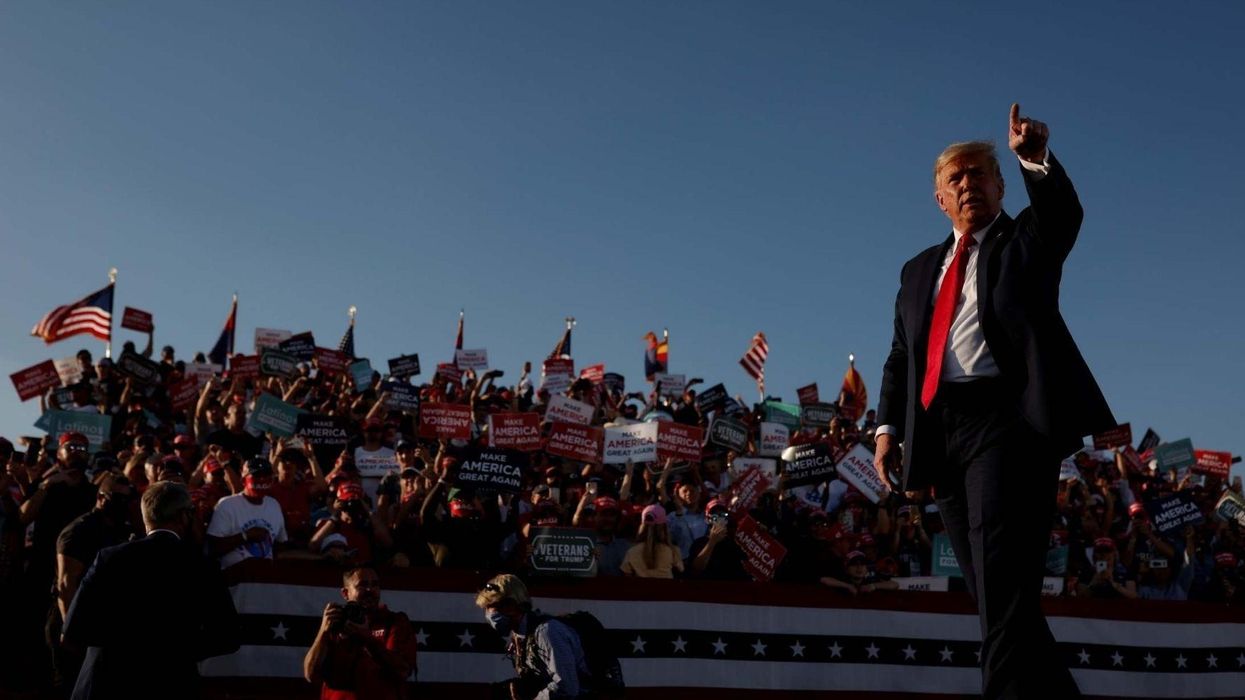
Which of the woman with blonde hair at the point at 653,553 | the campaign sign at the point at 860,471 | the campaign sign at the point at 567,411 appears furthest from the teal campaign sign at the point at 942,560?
the campaign sign at the point at 567,411

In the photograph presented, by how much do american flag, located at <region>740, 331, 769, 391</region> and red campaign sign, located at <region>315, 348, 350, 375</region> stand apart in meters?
10.9

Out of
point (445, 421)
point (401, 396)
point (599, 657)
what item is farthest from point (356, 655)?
point (401, 396)

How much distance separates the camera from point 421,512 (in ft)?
33.3

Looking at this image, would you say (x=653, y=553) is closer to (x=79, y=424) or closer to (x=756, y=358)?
(x=79, y=424)

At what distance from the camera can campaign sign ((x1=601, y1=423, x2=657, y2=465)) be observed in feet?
46.2

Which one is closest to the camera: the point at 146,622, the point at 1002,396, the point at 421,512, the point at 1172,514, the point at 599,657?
the point at 1002,396

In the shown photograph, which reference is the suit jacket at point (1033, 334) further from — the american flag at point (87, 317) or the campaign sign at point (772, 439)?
the american flag at point (87, 317)

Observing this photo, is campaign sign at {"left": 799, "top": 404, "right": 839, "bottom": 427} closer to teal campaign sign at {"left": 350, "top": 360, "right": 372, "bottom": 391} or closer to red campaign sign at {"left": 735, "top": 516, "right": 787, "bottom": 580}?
teal campaign sign at {"left": 350, "top": 360, "right": 372, "bottom": 391}

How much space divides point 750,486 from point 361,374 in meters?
10.1

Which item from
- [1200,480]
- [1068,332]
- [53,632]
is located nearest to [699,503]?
[53,632]

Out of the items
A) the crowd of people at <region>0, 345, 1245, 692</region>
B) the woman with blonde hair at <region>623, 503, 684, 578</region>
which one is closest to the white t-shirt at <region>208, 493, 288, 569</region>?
the crowd of people at <region>0, 345, 1245, 692</region>

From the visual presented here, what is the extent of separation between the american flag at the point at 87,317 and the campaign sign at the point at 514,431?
1274 cm

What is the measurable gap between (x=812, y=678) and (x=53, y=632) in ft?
20.2

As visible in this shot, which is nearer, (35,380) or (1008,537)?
(1008,537)
